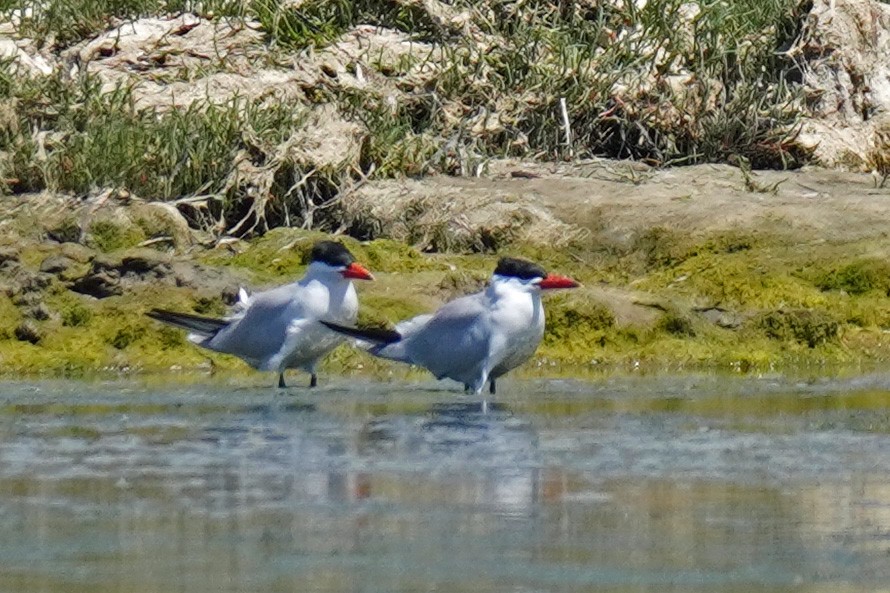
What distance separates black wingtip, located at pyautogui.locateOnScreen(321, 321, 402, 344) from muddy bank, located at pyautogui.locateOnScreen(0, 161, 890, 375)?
118 cm

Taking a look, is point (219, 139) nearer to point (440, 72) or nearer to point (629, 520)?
point (440, 72)

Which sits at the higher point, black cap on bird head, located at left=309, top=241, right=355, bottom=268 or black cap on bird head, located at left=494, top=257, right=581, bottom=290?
black cap on bird head, located at left=494, top=257, right=581, bottom=290

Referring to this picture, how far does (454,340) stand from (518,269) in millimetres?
509

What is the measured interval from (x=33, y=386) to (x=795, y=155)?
7116mm

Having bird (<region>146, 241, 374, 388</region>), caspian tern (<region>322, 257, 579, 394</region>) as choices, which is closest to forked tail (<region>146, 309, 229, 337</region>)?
bird (<region>146, 241, 374, 388</region>)

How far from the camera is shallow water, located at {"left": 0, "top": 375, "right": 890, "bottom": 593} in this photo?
20.6 ft

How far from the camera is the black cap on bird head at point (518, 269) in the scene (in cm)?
1144

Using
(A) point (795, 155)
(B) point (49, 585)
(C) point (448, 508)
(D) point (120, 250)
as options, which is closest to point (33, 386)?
(D) point (120, 250)

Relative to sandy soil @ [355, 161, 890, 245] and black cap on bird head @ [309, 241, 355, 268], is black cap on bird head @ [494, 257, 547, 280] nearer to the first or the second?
black cap on bird head @ [309, 241, 355, 268]

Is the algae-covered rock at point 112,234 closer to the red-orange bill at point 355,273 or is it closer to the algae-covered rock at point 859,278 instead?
the red-orange bill at point 355,273

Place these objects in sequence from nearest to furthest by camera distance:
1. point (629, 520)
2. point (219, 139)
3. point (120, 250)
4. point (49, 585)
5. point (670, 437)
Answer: point (49, 585), point (629, 520), point (670, 437), point (120, 250), point (219, 139)

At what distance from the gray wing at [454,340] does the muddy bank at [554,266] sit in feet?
4.24

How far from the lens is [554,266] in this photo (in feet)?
47.2

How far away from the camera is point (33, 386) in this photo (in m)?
11.8
